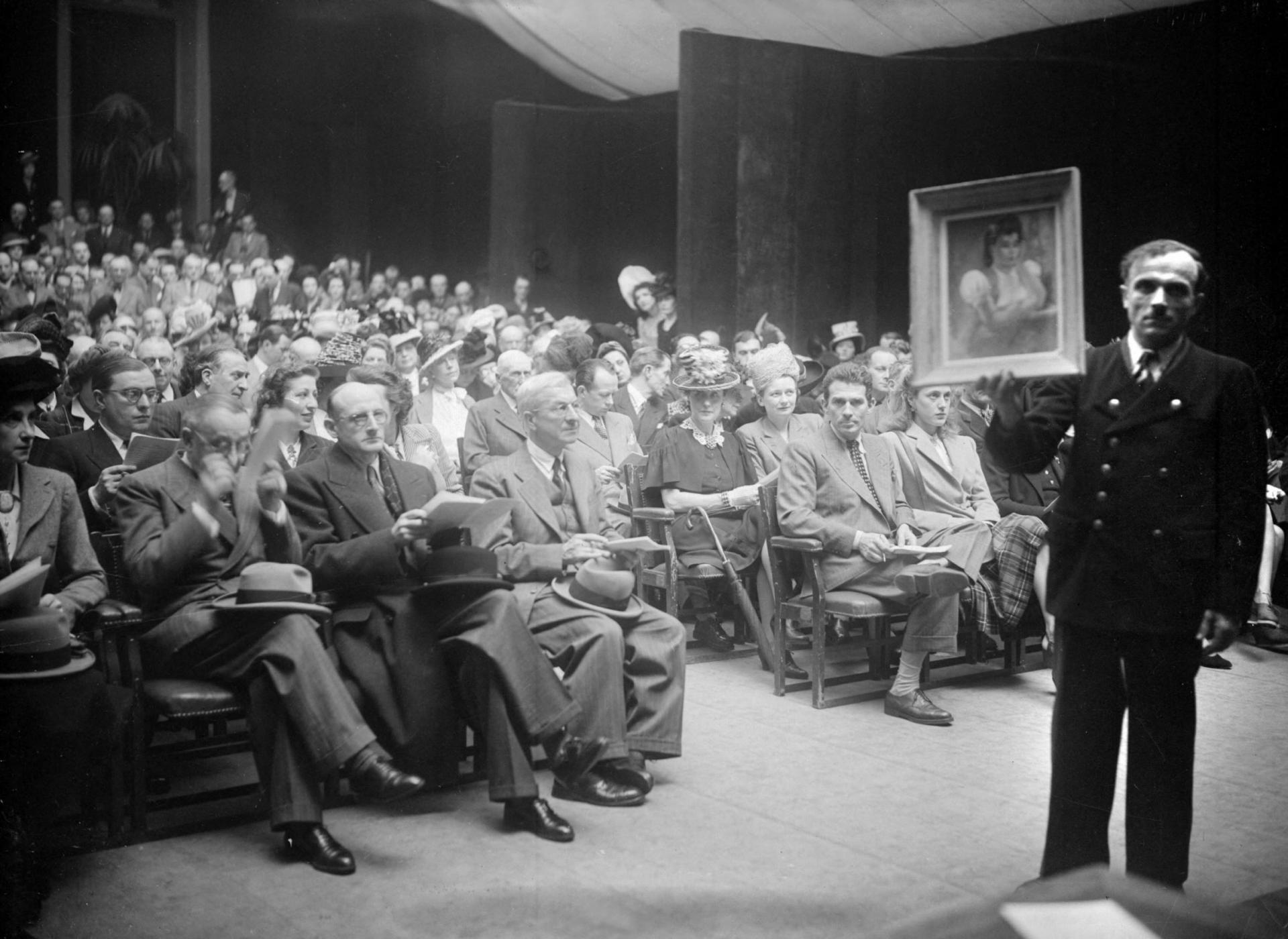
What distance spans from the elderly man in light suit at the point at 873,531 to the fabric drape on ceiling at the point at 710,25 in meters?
1.80

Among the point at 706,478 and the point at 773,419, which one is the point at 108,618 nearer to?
the point at 706,478

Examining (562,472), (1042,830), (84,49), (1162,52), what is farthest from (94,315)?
(1042,830)

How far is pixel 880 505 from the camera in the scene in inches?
188

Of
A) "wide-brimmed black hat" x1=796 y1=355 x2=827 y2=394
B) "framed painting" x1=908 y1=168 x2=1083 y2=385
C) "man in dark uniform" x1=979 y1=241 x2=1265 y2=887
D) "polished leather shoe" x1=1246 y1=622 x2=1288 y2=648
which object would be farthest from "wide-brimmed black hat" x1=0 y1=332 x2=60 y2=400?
"polished leather shoe" x1=1246 y1=622 x2=1288 y2=648

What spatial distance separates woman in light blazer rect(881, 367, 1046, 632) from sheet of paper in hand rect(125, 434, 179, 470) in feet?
8.87

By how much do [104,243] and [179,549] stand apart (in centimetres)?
951

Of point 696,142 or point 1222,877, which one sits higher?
point 696,142

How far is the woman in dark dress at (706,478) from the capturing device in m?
5.34

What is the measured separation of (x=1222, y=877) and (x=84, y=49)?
12948 mm

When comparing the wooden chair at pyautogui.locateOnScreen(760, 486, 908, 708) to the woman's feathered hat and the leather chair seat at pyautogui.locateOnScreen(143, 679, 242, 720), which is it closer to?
the woman's feathered hat

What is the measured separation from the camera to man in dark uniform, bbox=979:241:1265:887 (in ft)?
8.11

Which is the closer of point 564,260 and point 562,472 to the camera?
point 562,472

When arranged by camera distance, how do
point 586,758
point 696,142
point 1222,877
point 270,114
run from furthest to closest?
point 270,114 → point 696,142 → point 586,758 → point 1222,877

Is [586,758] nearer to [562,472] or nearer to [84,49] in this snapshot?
[562,472]
